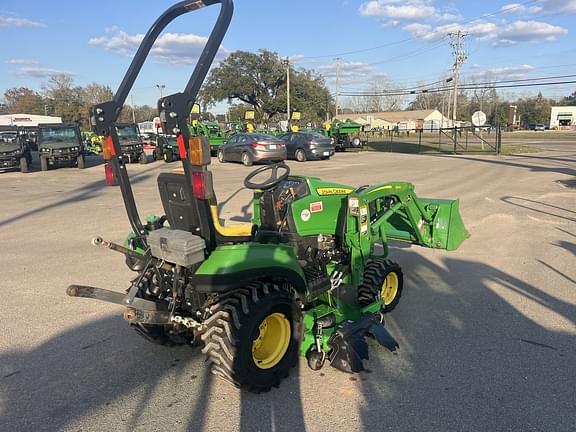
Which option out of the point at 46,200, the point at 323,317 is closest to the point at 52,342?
the point at 323,317

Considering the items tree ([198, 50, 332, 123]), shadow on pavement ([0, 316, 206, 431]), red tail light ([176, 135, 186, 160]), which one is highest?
tree ([198, 50, 332, 123])

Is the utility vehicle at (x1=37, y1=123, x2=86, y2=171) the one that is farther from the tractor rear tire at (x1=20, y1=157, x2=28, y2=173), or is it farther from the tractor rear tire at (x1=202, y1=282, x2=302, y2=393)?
the tractor rear tire at (x1=202, y1=282, x2=302, y2=393)

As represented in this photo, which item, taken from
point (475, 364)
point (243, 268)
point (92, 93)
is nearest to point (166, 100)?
point (243, 268)

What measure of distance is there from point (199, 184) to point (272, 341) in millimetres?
1396

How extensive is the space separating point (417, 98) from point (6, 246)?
135 metres

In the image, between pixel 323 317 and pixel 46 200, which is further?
pixel 46 200

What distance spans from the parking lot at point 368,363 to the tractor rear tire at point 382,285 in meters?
0.17

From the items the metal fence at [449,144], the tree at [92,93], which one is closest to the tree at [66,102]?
the tree at [92,93]

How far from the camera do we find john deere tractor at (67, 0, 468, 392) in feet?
9.56

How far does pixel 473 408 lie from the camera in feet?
9.82

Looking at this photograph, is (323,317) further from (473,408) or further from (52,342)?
(52,342)

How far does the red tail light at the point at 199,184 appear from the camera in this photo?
2.76 metres

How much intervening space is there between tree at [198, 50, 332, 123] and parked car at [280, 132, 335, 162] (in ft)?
110

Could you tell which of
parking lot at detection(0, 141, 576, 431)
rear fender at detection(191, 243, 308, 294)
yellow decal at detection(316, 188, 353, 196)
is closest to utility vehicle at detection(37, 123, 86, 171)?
parking lot at detection(0, 141, 576, 431)
